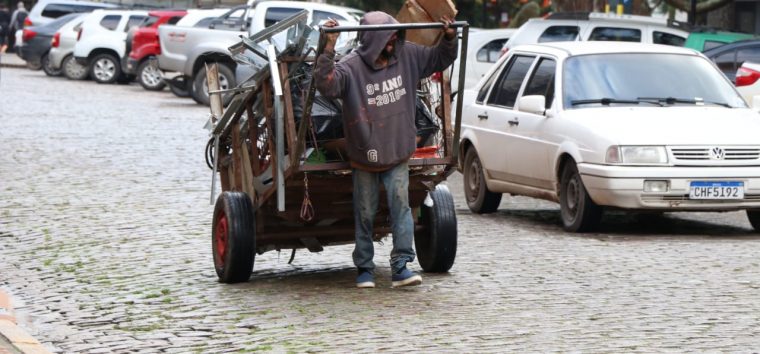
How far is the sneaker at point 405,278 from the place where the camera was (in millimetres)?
9398

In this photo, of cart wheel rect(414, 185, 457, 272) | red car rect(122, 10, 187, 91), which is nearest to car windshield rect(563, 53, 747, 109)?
cart wheel rect(414, 185, 457, 272)

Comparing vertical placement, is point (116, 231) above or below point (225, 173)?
below

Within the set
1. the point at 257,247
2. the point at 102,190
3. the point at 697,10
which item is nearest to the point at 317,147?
the point at 257,247

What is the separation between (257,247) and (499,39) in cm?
1585

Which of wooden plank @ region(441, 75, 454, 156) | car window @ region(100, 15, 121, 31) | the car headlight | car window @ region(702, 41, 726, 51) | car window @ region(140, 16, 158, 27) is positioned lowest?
car window @ region(100, 15, 121, 31)

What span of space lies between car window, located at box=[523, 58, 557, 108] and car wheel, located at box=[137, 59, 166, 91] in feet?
75.1

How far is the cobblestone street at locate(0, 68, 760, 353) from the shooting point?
7.92m

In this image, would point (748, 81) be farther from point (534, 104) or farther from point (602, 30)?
point (602, 30)

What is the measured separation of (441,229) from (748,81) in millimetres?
9195

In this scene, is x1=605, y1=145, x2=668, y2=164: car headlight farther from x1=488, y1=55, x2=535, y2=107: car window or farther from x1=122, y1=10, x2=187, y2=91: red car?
x1=122, y1=10, x2=187, y2=91: red car

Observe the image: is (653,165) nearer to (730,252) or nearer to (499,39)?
(730,252)

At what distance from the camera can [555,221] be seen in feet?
46.7

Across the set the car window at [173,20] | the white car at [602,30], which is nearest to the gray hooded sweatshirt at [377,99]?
the white car at [602,30]

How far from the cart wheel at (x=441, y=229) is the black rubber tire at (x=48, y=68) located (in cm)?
3276
